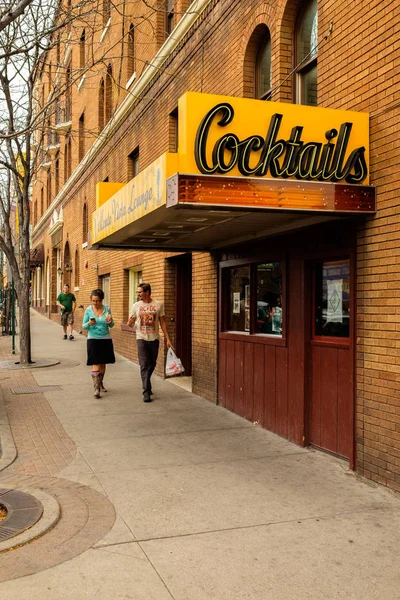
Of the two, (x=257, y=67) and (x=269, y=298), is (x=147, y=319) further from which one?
(x=257, y=67)

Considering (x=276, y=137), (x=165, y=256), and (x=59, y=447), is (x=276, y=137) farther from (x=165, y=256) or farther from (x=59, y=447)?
(x=165, y=256)

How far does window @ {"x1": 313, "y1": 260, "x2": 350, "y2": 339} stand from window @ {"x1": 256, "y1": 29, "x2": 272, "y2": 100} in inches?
115

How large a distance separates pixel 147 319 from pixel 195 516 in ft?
15.8

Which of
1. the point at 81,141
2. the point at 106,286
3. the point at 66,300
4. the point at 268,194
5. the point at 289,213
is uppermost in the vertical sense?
the point at 81,141

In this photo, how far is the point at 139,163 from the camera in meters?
13.2

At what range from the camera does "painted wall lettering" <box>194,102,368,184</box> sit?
4904 millimetres

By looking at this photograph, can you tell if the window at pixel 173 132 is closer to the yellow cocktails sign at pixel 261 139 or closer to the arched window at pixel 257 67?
the arched window at pixel 257 67

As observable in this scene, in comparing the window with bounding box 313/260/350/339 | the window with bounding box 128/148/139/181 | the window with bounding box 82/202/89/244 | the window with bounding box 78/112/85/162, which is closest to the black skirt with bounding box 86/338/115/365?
the window with bounding box 313/260/350/339

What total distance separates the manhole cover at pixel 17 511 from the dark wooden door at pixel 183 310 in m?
6.84

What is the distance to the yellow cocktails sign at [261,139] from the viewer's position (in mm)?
4891

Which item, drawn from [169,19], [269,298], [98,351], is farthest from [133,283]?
[269,298]

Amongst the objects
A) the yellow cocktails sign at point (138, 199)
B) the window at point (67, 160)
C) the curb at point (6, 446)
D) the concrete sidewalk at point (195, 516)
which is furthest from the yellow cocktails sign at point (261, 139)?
the window at point (67, 160)

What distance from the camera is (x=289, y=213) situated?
5.27 m

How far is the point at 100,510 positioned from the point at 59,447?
2.04 m
